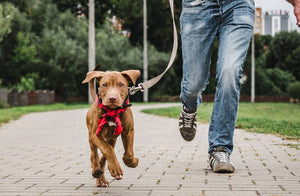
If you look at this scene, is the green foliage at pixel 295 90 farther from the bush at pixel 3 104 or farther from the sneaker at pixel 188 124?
the sneaker at pixel 188 124

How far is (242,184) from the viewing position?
14.0 feet

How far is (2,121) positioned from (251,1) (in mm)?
12194

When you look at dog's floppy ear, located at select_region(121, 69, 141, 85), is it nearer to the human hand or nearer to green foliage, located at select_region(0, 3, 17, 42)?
the human hand

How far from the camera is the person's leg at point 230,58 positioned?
4.83 m

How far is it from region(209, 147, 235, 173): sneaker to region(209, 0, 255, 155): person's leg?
85 millimetres

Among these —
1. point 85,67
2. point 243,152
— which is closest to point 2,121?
point 243,152

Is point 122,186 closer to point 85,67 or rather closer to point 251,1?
point 251,1

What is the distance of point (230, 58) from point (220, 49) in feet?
0.68

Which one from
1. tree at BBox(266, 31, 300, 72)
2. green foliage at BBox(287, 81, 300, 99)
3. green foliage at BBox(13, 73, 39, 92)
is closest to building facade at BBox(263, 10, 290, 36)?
tree at BBox(266, 31, 300, 72)

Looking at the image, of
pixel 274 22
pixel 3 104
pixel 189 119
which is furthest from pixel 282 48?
pixel 189 119

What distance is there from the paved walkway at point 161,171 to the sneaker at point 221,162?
0.08 metres

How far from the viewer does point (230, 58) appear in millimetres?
4828

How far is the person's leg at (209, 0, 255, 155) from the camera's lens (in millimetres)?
4828

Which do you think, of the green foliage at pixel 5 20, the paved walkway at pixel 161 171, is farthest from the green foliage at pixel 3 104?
the paved walkway at pixel 161 171
